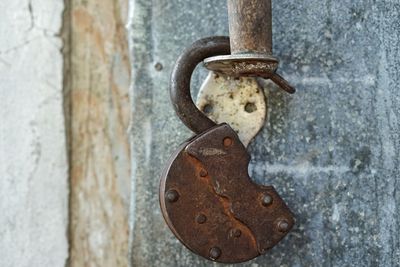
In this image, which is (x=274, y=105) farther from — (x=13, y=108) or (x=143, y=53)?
(x=13, y=108)

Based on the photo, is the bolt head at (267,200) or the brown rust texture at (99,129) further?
the brown rust texture at (99,129)

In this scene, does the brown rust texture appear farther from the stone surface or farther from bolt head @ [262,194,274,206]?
bolt head @ [262,194,274,206]

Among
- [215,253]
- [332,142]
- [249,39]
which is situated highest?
[249,39]

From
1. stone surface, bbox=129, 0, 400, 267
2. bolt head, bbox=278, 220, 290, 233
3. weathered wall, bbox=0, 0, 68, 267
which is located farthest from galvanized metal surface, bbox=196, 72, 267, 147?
weathered wall, bbox=0, 0, 68, 267

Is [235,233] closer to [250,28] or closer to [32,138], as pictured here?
[250,28]

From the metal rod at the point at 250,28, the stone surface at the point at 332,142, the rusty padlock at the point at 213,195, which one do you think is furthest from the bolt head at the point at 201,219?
the metal rod at the point at 250,28

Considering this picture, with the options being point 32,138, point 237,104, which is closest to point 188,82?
point 237,104

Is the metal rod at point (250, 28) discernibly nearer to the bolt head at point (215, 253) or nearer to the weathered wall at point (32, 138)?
the bolt head at point (215, 253)
